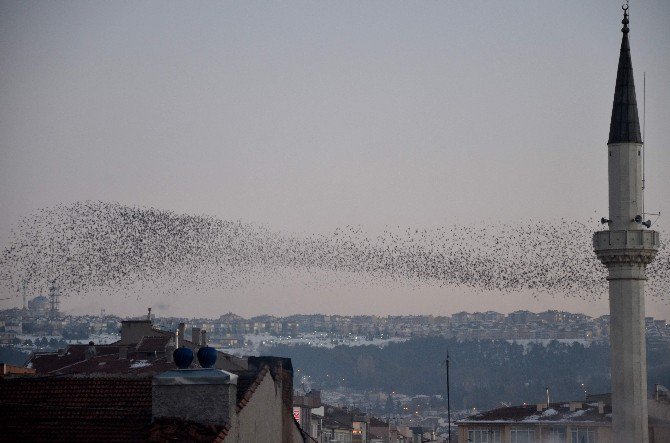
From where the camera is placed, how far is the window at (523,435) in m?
97.9

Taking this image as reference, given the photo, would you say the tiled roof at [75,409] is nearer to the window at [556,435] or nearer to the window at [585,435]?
the window at [585,435]

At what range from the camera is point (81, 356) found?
88.2 meters

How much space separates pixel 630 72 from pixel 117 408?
42.7 metres

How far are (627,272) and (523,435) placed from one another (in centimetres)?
3976

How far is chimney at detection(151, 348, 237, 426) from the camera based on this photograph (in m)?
25.2

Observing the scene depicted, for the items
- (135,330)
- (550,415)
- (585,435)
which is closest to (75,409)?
(135,330)

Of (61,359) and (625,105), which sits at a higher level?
(625,105)

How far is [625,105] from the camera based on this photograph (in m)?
63.1

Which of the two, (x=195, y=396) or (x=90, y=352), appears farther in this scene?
(x=90, y=352)

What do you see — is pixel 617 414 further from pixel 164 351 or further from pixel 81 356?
pixel 81 356

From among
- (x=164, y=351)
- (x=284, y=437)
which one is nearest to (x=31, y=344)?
(x=164, y=351)

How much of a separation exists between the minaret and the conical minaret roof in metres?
0.05

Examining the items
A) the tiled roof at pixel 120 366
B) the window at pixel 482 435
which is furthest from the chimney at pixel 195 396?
the window at pixel 482 435

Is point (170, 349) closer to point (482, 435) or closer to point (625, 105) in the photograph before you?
point (625, 105)
